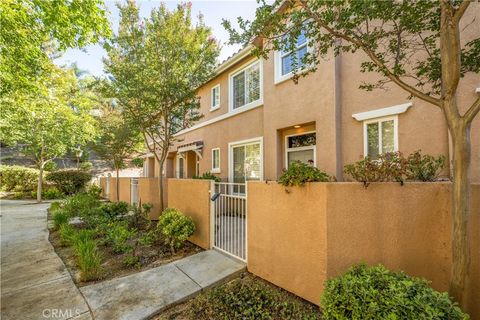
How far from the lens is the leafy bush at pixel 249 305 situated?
3311 mm

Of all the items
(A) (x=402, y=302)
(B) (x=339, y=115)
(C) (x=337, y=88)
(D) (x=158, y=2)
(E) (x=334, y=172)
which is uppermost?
(D) (x=158, y=2)

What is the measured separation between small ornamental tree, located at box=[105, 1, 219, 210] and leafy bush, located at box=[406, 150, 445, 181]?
7.04 metres

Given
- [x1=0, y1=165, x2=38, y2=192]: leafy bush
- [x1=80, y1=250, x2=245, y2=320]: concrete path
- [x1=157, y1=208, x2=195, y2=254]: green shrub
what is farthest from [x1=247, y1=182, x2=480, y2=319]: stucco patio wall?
[x1=0, y1=165, x2=38, y2=192]: leafy bush

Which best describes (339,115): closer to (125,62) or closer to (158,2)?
(158,2)

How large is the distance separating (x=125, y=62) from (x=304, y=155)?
23.6 ft

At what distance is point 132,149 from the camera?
1318 centimetres

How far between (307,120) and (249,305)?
17.7 feet

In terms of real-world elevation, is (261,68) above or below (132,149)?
above

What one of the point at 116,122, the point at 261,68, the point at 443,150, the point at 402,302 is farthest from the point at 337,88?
the point at 116,122

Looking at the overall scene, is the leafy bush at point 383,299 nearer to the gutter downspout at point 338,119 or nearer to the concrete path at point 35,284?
the gutter downspout at point 338,119

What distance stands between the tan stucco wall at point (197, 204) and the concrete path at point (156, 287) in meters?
0.74

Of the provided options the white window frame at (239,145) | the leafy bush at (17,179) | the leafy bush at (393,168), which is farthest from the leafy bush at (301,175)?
the leafy bush at (17,179)

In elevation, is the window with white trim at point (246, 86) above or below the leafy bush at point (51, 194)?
above

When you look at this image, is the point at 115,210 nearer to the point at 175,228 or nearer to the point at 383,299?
the point at 175,228
